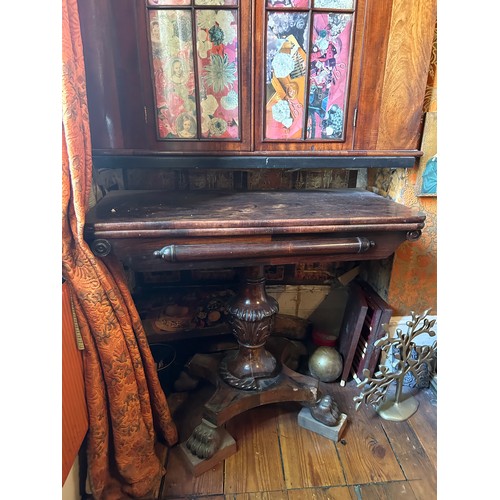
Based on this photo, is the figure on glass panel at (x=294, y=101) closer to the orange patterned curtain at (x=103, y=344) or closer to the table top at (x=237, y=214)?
the table top at (x=237, y=214)

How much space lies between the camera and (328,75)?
3.82 feet

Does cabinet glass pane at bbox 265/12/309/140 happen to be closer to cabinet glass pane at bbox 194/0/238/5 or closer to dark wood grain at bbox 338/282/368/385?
cabinet glass pane at bbox 194/0/238/5

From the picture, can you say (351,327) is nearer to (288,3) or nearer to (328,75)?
(328,75)

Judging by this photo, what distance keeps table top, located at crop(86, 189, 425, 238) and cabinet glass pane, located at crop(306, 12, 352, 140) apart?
0.25 meters

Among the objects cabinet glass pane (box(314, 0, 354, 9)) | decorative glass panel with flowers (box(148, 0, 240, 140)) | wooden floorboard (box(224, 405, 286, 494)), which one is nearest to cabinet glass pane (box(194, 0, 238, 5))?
decorative glass panel with flowers (box(148, 0, 240, 140))

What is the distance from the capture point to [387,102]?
1.18 m

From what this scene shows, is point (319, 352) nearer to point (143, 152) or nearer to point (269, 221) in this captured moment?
point (269, 221)

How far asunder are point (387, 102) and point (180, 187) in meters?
0.84

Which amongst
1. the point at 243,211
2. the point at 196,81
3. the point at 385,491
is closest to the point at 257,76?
the point at 196,81

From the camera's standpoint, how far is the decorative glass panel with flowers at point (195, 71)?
3.56 feet

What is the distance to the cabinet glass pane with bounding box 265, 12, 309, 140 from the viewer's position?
1.10 meters

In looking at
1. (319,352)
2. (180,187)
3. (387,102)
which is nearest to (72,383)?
(180,187)

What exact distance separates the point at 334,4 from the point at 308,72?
20 centimetres
